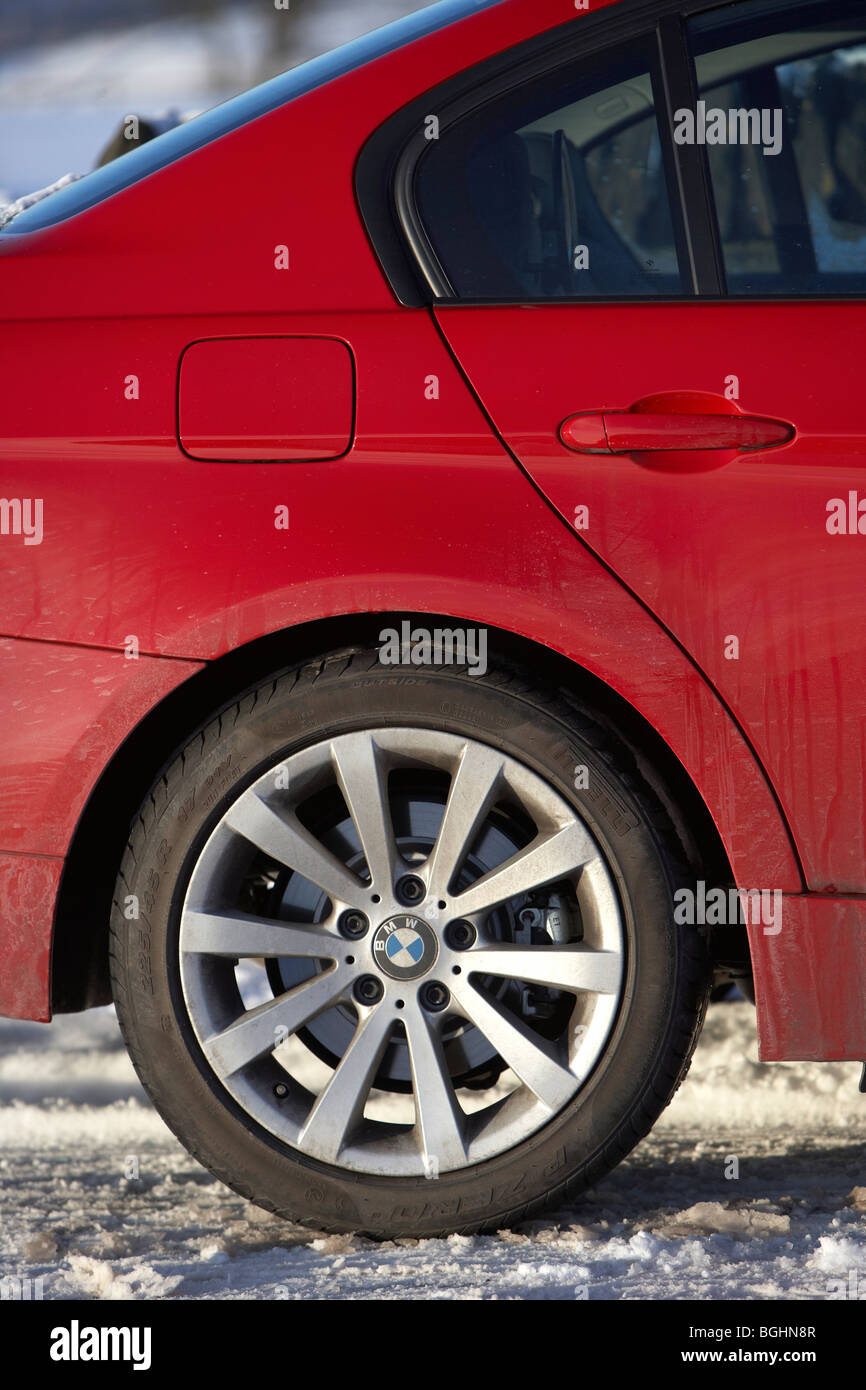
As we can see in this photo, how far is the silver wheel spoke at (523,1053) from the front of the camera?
1.96 meters

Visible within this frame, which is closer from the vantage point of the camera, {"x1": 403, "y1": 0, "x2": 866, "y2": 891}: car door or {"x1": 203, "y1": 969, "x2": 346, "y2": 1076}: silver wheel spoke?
{"x1": 403, "y1": 0, "x2": 866, "y2": 891}: car door

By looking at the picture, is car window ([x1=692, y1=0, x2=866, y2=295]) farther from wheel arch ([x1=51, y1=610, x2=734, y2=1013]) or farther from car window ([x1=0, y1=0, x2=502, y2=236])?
wheel arch ([x1=51, y1=610, x2=734, y2=1013])

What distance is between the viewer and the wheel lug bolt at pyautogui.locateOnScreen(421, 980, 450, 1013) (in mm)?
1975

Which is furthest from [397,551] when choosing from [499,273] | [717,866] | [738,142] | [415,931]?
[738,142]

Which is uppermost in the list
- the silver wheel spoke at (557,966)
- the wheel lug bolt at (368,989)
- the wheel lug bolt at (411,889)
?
the wheel lug bolt at (411,889)

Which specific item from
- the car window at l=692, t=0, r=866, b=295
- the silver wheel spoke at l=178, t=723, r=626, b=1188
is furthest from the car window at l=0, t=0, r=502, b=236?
the silver wheel spoke at l=178, t=723, r=626, b=1188

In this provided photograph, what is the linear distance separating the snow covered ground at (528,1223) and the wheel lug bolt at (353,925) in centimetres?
51

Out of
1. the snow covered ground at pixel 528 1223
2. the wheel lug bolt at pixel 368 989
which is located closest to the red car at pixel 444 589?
the wheel lug bolt at pixel 368 989

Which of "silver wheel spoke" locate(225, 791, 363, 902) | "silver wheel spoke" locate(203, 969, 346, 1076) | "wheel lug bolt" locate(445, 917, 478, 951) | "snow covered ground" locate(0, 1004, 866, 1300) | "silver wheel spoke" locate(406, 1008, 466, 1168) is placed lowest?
"snow covered ground" locate(0, 1004, 866, 1300)

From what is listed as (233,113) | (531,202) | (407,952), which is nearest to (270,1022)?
(407,952)

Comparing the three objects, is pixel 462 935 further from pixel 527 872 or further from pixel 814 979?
pixel 814 979

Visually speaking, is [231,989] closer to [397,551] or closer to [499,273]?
[397,551]

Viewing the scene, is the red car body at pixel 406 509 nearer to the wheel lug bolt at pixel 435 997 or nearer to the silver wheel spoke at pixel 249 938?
the silver wheel spoke at pixel 249 938

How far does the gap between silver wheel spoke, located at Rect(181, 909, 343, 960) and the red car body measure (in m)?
0.22
